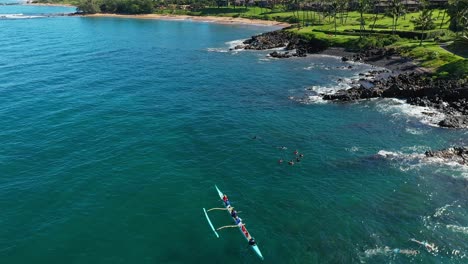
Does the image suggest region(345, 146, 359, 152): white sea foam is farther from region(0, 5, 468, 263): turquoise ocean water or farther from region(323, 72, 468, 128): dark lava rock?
region(323, 72, 468, 128): dark lava rock

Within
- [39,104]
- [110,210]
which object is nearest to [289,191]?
[110,210]

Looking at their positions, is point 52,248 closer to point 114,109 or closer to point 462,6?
point 114,109

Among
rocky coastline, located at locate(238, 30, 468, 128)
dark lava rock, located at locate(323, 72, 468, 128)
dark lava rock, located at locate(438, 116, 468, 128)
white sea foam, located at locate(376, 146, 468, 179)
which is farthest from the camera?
rocky coastline, located at locate(238, 30, 468, 128)

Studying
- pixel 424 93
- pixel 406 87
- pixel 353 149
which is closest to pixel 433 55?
pixel 406 87

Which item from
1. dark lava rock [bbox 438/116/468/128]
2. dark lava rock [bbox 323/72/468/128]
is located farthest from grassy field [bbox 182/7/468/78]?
dark lava rock [bbox 438/116/468/128]

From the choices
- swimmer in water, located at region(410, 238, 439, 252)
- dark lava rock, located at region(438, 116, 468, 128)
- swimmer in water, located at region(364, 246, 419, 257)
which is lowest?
swimmer in water, located at region(364, 246, 419, 257)

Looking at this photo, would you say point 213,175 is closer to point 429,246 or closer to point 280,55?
point 429,246
